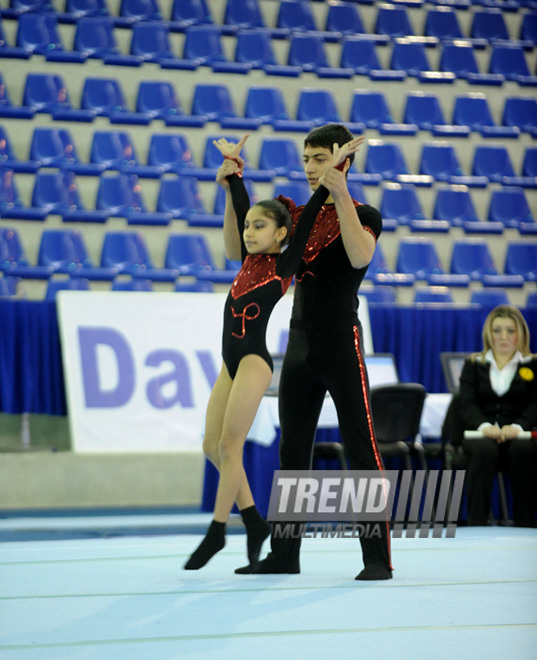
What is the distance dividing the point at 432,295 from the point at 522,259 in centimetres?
141

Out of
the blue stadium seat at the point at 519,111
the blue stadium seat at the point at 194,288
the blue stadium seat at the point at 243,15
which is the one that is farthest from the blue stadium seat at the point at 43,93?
the blue stadium seat at the point at 519,111

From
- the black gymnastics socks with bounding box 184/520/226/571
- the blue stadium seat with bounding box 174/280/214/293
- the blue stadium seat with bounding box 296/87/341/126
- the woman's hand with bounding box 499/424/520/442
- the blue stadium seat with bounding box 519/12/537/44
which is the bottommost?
the woman's hand with bounding box 499/424/520/442

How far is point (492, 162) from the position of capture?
9.98 metres

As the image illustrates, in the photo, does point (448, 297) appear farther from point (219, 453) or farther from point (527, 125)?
point (219, 453)

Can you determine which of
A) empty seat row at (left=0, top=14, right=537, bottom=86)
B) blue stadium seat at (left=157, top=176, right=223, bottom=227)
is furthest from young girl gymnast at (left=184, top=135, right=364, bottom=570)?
empty seat row at (left=0, top=14, right=537, bottom=86)

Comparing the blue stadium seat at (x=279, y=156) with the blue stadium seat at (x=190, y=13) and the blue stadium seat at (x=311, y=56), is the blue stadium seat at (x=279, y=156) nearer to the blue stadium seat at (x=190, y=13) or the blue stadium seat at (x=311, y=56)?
the blue stadium seat at (x=311, y=56)

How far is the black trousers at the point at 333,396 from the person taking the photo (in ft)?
9.66

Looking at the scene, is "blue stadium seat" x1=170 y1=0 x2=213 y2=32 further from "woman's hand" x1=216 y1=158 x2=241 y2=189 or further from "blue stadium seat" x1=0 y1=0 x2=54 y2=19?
"woman's hand" x1=216 y1=158 x2=241 y2=189

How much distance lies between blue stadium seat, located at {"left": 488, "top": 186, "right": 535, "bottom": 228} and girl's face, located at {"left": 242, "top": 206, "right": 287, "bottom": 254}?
7.25 meters

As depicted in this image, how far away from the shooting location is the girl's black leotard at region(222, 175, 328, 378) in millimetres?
2924

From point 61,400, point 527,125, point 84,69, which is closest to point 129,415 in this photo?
point 61,400

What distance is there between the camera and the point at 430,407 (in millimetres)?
6098

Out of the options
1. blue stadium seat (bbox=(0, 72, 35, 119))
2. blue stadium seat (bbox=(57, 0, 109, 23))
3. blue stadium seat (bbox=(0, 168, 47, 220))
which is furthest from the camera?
blue stadium seat (bbox=(57, 0, 109, 23))

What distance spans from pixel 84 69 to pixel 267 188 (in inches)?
86.9
